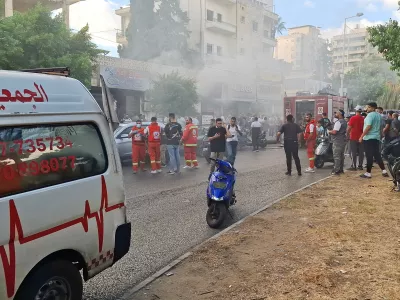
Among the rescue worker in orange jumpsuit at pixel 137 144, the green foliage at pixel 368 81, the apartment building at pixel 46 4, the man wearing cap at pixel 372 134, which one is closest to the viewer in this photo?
the man wearing cap at pixel 372 134

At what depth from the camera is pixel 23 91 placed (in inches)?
104

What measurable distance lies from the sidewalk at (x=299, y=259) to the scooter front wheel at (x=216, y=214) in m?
0.35

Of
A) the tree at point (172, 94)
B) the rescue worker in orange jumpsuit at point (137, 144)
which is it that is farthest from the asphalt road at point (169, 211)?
the tree at point (172, 94)

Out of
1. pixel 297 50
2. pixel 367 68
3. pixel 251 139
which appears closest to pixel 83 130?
pixel 251 139

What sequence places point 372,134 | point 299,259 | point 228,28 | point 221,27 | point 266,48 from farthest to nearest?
point 266,48 → point 228,28 → point 221,27 → point 372,134 → point 299,259

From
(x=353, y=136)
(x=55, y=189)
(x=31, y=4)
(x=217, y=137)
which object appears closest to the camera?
(x=55, y=189)

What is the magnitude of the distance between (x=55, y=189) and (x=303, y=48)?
203 feet

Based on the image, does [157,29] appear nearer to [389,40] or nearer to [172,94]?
[172,94]

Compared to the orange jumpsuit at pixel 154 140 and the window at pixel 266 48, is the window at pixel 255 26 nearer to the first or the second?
the window at pixel 266 48

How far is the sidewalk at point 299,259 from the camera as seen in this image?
11.5 ft

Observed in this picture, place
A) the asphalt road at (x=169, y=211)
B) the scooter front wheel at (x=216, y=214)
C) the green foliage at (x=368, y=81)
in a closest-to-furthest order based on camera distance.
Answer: the asphalt road at (x=169, y=211)
the scooter front wheel at (x=216, y=214)
the green foliage at (x=368, y=81)

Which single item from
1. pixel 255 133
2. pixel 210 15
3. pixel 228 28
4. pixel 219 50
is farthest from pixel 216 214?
pixel 228 28

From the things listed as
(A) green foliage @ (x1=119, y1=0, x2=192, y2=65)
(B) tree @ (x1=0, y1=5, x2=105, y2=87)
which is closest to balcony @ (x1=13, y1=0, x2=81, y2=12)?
(B) tree @ (x1=0, y1=5, x2=105, y2=87)

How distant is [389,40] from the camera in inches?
351
